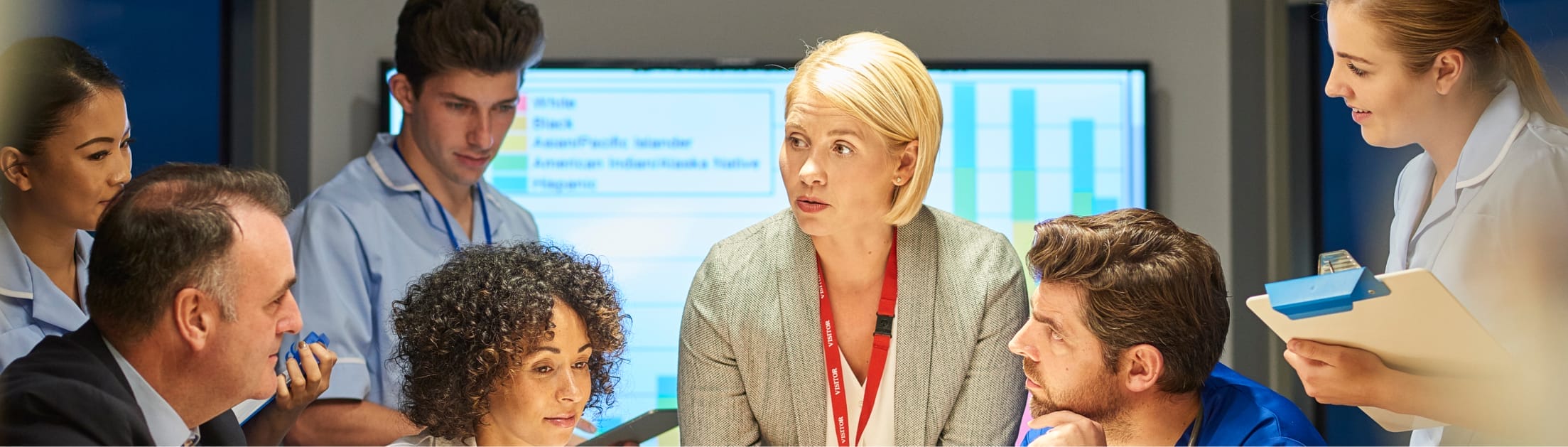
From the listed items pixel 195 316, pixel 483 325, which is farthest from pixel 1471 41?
pixel 195 316

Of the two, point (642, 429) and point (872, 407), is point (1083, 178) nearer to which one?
point (872, 407)

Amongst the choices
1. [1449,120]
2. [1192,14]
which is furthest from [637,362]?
[1449,120]

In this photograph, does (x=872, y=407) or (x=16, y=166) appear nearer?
(x=16, y=166)

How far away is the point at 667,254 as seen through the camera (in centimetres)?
339

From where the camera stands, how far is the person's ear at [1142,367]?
2508 millimetres

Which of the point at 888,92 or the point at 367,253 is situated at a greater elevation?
the point at 888,92

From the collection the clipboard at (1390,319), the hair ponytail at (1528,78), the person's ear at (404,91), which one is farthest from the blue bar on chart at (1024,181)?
the person's ear at (404,91)

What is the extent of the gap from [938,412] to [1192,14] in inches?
48.3

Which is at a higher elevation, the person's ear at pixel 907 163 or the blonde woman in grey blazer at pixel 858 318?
the person's ear at pixel 907 163

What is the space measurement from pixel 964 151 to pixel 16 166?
2.13 metres

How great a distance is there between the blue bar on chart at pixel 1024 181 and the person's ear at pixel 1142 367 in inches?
32.8

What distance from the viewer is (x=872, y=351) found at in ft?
9.05

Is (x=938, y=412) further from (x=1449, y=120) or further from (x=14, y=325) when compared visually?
(x=14, y=325)

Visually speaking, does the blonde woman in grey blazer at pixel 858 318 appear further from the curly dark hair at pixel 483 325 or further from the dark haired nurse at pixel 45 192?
the dark haired nurse at pixel 45 192
